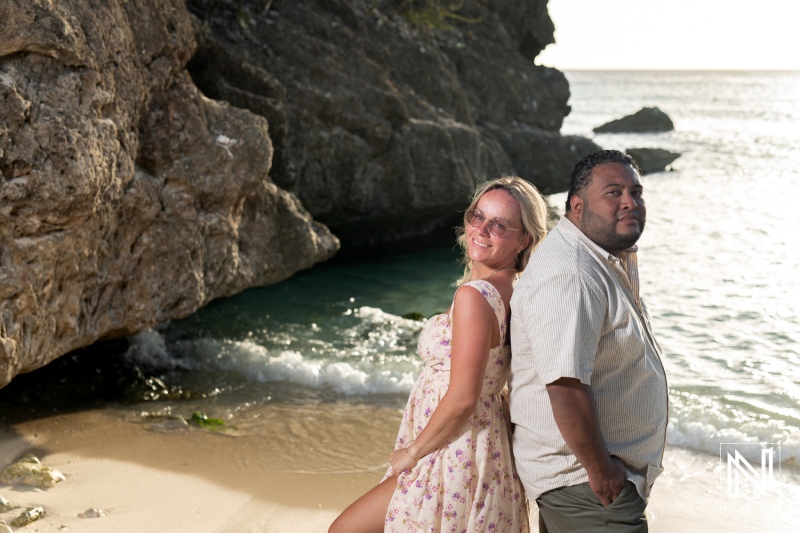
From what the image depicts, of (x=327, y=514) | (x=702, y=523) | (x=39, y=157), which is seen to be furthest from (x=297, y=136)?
(x=702, y=523)

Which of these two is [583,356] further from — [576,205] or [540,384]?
[576,205]

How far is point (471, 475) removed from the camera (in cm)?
324

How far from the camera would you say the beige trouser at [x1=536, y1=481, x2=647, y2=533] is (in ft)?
9.46

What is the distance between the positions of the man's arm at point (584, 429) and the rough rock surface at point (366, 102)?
6.32m

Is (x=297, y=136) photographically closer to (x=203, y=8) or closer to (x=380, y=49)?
(x=203, y=8)

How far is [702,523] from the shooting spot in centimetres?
526

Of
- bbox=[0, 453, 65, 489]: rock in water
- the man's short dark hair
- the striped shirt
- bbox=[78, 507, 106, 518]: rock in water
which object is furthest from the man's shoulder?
bbox=[0, 453, 65, 489]: rock in water

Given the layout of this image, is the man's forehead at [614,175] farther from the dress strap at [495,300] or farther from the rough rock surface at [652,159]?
the rough rock surface at [652,159]

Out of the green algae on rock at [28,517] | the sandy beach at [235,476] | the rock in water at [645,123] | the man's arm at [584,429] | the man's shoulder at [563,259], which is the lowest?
the sandy beach at [235,476]

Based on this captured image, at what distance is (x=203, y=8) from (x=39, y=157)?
5012 millimetres

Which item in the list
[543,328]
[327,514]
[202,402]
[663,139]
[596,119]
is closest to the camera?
[543,328]

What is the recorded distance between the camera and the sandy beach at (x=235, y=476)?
16.0 ft

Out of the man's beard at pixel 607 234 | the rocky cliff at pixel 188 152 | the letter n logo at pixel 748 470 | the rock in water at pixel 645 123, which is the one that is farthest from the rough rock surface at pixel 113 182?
the rock in water at pixel 645 123

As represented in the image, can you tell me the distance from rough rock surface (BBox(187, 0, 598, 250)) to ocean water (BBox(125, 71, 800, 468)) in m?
1.13
